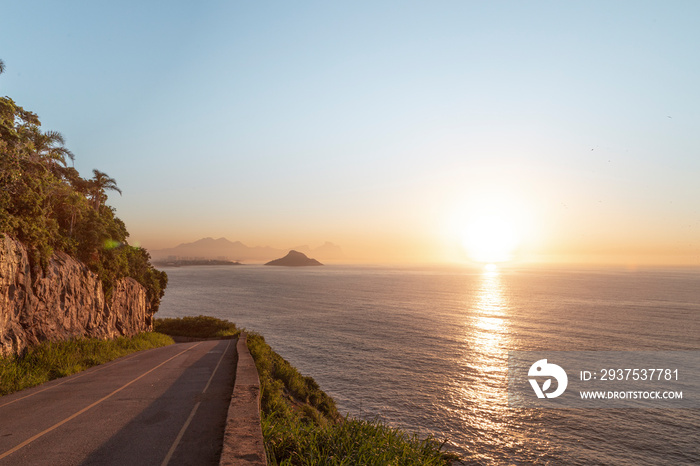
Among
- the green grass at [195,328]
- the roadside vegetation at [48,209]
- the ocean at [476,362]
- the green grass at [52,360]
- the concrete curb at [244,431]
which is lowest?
the ocean at [476,362]

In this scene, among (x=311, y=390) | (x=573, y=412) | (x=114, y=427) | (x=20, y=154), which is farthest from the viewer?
(x=573, y=412)

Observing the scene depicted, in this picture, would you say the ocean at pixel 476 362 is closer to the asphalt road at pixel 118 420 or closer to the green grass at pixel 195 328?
the green grass at pixel 195 328

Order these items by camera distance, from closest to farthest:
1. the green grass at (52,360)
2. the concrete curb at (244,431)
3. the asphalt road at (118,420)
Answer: the concrete curb at (244,431)
the asphalt road at (118,420)
the green grass at (52,360)

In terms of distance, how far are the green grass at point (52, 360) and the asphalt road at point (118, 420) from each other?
50cm

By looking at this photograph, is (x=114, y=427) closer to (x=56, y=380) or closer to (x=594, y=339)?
(x=56, y=380)

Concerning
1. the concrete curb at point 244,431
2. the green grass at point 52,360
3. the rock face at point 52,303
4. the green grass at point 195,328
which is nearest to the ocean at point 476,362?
the green grass at point 195,328

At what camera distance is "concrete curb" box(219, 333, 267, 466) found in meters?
5.84

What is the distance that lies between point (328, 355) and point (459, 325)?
32825mm

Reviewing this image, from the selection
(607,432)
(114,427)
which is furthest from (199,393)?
(607,432)

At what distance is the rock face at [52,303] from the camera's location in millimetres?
13969

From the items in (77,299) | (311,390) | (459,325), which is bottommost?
(459,325)

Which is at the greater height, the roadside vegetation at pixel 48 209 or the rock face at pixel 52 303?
the roadside vegetation at pixel 48 209

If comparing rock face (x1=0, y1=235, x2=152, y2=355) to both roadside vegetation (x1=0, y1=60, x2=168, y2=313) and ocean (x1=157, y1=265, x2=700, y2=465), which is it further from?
ocean (x1=157, y1=265, x2=700, y2=465)

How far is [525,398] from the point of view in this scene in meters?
32.1
